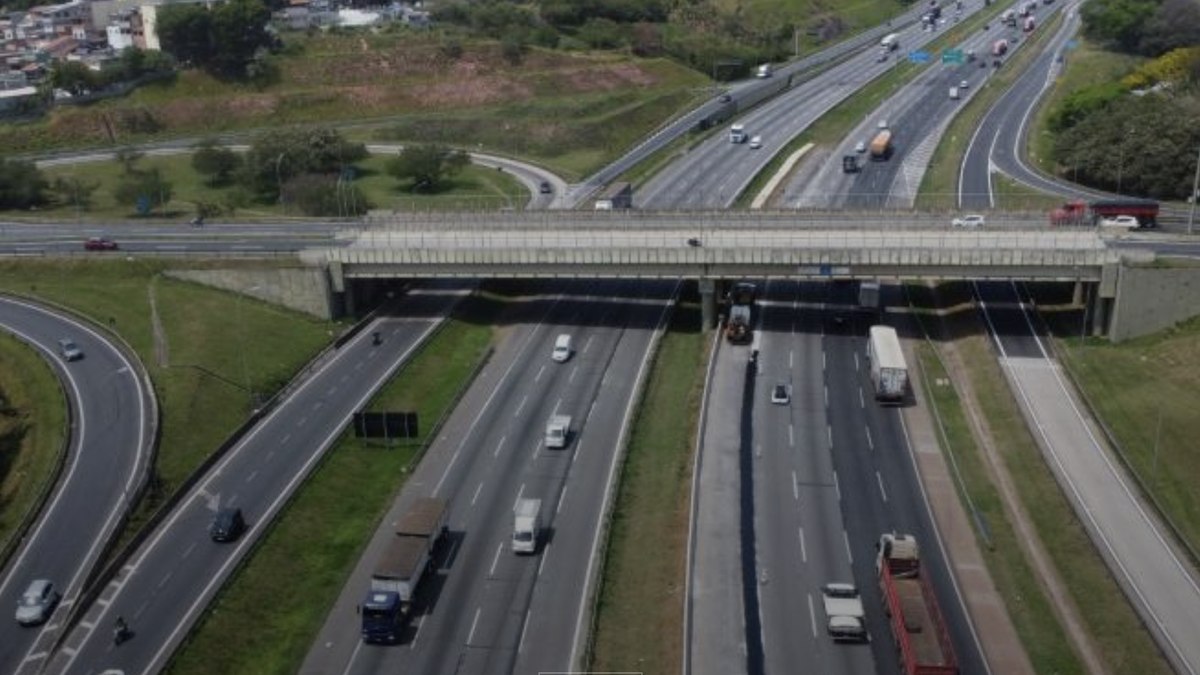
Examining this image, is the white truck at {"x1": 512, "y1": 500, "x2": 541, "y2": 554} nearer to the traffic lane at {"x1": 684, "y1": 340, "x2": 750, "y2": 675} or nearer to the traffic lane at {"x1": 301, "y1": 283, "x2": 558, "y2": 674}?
the traffic lane at {"x1": 301, "y1": 283, "x2": 558, "y2": 674}

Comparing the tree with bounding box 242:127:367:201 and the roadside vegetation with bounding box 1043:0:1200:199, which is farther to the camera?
the tree with bounding box 242:127:367:201

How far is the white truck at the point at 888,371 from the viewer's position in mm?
70188

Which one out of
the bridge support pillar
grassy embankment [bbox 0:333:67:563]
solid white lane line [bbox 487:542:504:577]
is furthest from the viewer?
the bridge support pillar

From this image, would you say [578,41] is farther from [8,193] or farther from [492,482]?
[492,482]

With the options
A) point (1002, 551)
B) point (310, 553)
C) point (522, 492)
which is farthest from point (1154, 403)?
point (310, 553)

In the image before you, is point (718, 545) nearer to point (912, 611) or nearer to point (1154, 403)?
point (912, 611)

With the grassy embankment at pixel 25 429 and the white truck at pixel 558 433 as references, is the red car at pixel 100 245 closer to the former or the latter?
the grassy embankment at pixel 25 429

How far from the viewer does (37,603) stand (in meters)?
50.2

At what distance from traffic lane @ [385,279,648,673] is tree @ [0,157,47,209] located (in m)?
66.0

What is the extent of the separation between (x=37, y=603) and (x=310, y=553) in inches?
469

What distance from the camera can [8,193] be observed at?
11700 centimetres

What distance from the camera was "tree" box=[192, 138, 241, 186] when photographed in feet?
408

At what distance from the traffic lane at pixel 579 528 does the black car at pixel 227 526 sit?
48.8ft

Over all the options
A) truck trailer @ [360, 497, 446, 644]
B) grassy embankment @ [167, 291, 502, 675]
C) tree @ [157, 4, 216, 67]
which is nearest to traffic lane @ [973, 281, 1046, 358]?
grassy embankment @ [167, 291, 502, 675]
